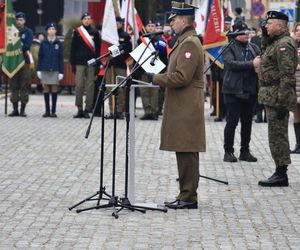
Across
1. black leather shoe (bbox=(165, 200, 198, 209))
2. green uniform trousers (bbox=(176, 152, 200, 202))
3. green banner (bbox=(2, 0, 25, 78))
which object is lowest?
black leather shoe (bbox=(165, 200, 198, 209))

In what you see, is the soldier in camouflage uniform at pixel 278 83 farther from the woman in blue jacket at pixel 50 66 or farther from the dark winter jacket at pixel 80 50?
the woman in blue jacket at pixel 50 66

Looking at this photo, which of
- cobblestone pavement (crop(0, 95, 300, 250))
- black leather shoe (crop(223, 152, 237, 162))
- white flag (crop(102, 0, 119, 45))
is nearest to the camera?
cobblestone pavement (crop(0, 95, 300, 250))

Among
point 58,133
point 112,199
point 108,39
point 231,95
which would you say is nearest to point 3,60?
point 108,39

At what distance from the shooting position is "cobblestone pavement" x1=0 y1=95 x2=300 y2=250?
8.85 metres

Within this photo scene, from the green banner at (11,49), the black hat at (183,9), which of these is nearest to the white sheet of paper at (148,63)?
the black hat at (183,9)

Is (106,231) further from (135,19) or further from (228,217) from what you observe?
(135,19)

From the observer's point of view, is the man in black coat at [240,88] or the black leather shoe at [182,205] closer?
the black leather shoe at [182,205]

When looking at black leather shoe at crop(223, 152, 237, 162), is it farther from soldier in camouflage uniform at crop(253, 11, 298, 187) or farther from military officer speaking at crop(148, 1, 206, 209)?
military officer speaking at crop(148, 1, 206, 209)

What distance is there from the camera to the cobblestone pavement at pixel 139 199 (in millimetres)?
8852

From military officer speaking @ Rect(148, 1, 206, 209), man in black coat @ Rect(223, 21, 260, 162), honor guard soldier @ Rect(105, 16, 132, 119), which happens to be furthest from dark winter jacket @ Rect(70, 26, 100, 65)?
military officer speaking @ Rect(148, 1, 206, 209)

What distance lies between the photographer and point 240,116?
14.7 m

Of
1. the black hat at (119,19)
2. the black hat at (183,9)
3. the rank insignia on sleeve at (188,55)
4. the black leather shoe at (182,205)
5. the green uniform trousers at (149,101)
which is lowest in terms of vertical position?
the green uniform trousers at (149,101)

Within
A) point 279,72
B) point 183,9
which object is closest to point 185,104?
point 183,9

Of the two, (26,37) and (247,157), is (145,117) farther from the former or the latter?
(247,157)
